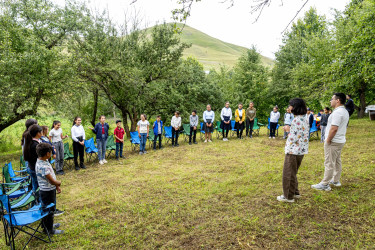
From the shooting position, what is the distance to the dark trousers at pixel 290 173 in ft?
11.9

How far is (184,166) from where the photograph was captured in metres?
6.56

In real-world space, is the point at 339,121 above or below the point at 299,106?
below

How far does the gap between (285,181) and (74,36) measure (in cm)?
1248

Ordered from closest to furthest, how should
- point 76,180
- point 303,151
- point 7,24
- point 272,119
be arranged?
point 303,151 → point 76,180 → point 7,24 → point 272,119

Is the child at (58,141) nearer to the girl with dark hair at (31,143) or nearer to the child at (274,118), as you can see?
the girl with dark hair at (31,143)

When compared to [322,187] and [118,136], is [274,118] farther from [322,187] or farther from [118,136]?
[118,136]

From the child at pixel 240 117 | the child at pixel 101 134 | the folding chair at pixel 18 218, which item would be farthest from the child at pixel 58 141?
the child at pixel 240 117

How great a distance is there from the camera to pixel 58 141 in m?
6.33

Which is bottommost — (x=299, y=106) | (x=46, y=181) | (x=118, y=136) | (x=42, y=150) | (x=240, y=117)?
(x=46, y=181)

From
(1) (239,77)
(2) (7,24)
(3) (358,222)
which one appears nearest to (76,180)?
(3) (358,222)

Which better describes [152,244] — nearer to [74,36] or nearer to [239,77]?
[74,36]

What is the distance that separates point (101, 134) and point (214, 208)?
4.79 meters

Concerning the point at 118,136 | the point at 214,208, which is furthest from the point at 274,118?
the point at 214,208

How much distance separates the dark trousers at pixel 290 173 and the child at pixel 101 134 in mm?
5513
